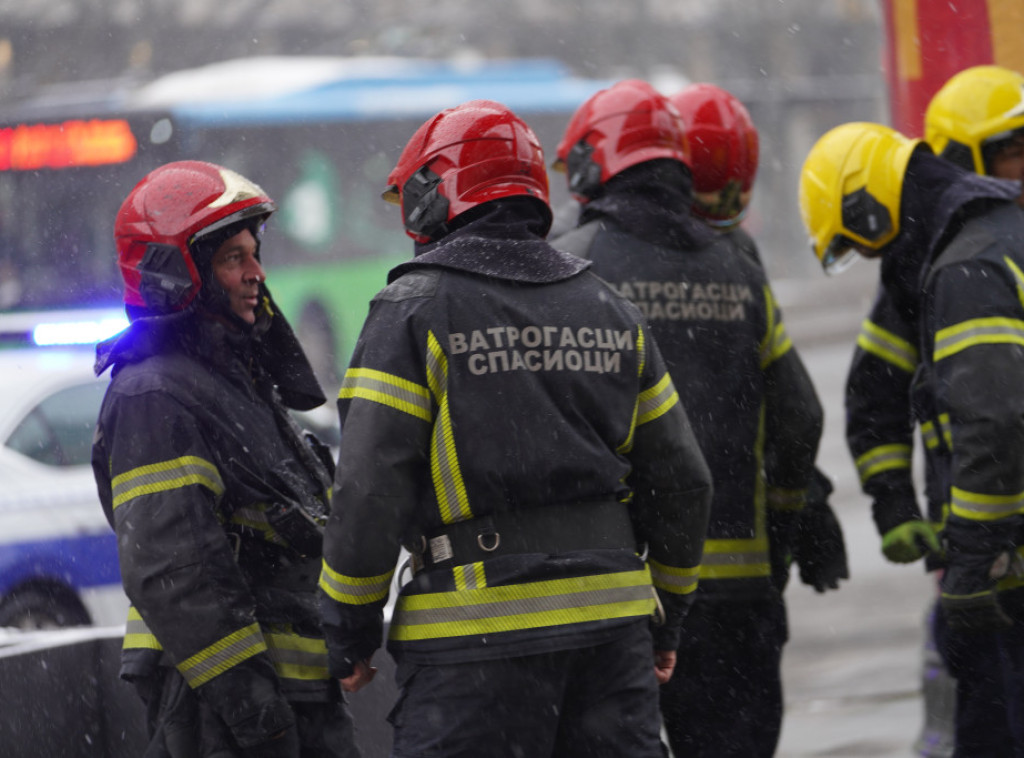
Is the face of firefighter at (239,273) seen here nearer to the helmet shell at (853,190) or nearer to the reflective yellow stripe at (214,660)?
the reflective yellow stripe at (214,660)

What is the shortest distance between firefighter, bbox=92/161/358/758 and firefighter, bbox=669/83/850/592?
5.63ft

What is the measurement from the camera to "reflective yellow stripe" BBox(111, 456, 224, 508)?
3.25 meters

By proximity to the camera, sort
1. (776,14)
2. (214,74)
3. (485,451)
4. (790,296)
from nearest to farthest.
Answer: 1. (485,451)
2. (214,74)
3. (790,296)
4. (776,14)

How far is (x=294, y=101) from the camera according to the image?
53.8 feet

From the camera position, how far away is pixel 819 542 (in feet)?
15.5

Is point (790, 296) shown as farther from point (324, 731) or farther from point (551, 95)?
point (324, 731)

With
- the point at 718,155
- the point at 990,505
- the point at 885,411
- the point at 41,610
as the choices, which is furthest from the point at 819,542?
the point at 41,610

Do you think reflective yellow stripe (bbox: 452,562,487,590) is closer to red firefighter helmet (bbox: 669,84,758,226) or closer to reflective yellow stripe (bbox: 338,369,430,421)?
reflective yellow stripe (bbox: 338,369,430,421)

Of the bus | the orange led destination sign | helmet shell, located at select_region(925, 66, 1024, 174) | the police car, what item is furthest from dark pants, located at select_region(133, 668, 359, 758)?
the orange led destination sign

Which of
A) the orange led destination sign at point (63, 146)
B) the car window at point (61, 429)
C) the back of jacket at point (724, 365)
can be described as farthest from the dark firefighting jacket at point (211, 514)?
the orange led destination sign at point (63, 146)

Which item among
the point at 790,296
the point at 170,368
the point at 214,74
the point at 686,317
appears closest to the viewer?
the point at 170,368

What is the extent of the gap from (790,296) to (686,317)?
15.8m

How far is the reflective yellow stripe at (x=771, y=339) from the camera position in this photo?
4.43 m

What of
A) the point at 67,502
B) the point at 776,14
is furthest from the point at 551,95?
the point at 776,14
